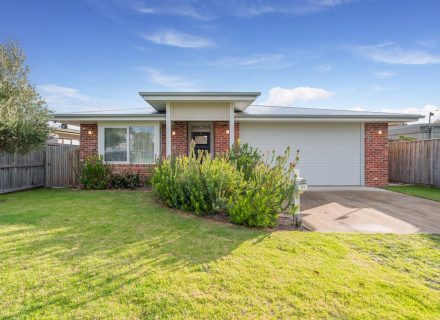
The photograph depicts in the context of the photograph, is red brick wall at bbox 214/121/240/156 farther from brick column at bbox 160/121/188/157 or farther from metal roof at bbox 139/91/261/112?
metal roof at bbox 139/91/261/112

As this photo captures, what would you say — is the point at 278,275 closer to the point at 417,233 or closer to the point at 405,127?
the point at 417,233

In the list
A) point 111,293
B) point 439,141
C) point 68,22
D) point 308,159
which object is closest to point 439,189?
point 439,141

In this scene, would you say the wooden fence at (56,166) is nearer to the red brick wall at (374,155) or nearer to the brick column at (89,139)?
the brick column at (89,139)

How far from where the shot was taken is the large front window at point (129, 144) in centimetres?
1084

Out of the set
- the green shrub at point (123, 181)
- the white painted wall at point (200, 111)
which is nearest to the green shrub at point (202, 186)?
the white painted wall at point (200, 111)

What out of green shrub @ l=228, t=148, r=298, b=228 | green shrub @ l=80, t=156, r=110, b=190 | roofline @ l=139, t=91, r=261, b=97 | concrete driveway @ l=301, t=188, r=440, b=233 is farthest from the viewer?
green shrub @ l=80, t=156, r=110, b=190

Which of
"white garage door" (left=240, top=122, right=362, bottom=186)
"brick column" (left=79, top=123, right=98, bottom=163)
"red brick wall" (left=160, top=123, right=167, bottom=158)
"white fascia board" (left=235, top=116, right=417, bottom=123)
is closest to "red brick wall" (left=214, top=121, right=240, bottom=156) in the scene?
"white garage door" (left=240, top=122, right=362, bottom=186)

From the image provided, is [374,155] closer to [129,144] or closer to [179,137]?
[179,137]

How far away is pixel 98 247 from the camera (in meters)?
→ 3.93

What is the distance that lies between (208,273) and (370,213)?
5138 mm

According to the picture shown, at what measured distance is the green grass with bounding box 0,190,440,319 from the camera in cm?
245

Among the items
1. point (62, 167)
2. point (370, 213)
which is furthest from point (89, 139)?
point (370, 213)

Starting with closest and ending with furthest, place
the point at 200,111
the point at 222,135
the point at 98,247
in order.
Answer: the point at 98,247 < the point at 200,111 < the point at 222,135

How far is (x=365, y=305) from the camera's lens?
2.52 m
